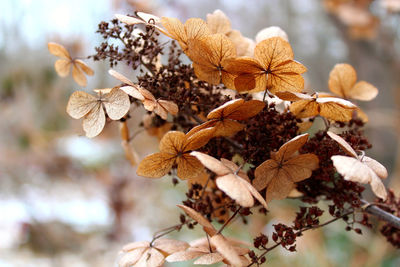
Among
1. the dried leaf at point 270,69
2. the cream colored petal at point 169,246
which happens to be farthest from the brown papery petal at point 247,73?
the cream colored petal at point 169,246

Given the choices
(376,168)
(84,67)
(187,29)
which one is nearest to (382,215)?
(376,168)

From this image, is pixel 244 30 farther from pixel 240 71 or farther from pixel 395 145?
pixel 240 71

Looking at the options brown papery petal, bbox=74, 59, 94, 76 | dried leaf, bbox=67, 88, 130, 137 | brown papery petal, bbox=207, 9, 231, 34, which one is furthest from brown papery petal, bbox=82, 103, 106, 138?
brown papery petal, bbox=207, 9, 231, 34

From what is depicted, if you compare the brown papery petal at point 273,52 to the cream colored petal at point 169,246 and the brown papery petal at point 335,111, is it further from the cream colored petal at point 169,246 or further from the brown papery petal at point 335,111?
the cream colored petal at point 169,246

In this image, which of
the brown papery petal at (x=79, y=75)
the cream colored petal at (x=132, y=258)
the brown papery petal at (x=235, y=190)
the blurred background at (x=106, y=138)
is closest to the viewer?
the brown papery petal at (x=235, y=190)

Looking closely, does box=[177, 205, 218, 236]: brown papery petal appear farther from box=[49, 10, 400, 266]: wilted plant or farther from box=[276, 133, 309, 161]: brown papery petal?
box=[276, 133, 309, 161]: brown papery petal
